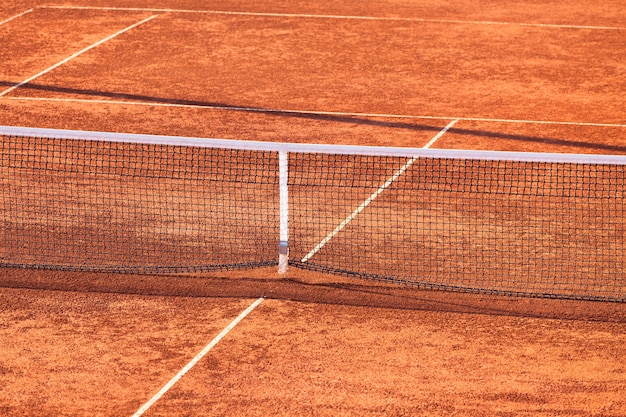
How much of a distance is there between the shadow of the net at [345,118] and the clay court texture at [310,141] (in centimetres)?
5

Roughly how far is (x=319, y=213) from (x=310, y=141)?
2.97m

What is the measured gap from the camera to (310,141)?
16.8 metres

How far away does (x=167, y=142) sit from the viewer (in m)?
12.1

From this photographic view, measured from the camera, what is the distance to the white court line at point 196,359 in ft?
31.2

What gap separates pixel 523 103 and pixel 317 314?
29.0ft

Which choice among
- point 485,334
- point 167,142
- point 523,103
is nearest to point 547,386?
point 485,334

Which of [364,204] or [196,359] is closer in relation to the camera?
[196,359]

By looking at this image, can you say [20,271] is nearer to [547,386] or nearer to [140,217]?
[140,217]

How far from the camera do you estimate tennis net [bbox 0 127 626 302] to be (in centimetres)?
1227

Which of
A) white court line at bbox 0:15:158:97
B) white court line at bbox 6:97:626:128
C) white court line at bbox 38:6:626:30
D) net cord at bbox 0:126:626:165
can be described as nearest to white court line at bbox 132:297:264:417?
net cord at bbox 0:126:626:165

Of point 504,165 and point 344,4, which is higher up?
point 344,4

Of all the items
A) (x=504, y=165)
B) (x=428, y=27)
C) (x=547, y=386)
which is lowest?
(x=547, y=386)

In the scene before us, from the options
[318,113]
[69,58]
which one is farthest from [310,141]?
[69,58]

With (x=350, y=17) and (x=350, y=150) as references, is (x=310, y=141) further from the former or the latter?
(x=350, y=17)
